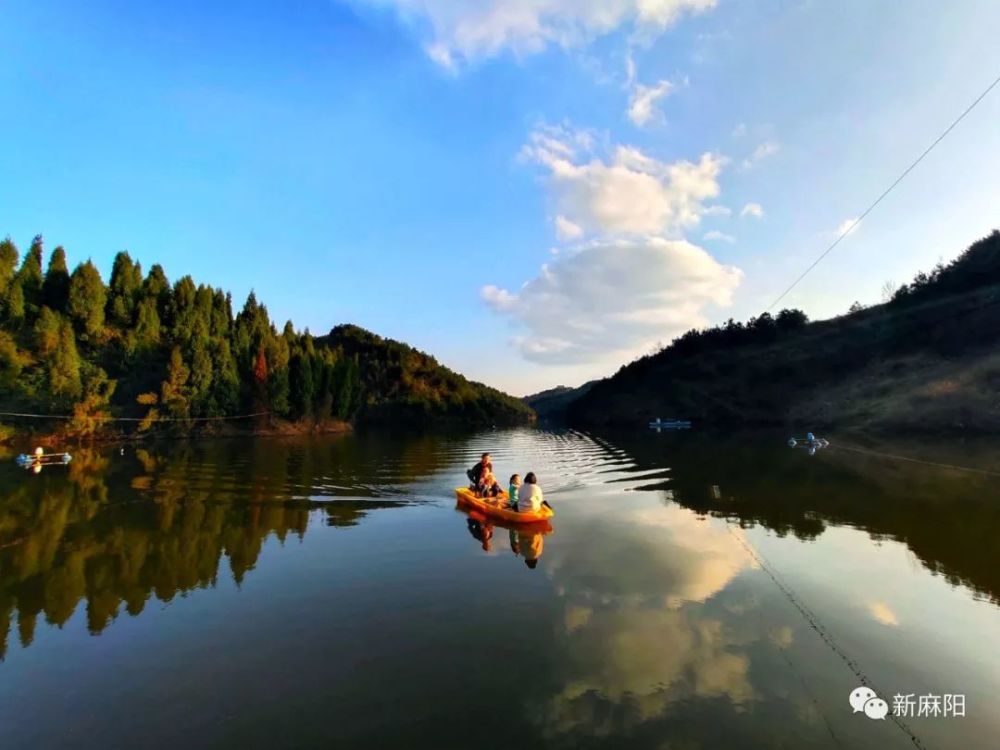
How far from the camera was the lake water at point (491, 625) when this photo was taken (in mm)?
6227

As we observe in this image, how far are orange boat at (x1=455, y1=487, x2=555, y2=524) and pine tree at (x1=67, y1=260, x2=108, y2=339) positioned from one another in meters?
50.9

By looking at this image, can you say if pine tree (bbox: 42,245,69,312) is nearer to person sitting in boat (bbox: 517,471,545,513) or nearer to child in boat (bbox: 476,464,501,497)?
child in boat (bbox: 476,464,501,497)

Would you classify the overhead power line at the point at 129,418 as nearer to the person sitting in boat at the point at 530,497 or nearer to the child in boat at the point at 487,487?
the child in boat at the point at 487,487

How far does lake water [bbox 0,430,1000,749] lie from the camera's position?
6.23 m

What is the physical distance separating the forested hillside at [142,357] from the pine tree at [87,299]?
0.32ft

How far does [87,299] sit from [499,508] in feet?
178

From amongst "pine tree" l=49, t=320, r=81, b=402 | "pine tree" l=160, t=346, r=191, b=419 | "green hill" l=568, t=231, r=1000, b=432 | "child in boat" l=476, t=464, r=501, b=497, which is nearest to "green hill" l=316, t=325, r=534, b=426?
"green hill" l=568, t=231, r=1000, b=432

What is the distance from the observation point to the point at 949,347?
76438mm

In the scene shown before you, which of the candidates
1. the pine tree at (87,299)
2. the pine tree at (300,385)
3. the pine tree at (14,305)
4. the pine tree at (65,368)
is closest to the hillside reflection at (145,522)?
the pine tree at (65,368)

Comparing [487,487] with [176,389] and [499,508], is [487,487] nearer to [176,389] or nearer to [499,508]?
[499,508]

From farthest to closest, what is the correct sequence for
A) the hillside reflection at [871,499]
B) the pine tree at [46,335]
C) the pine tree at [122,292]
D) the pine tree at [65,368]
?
the pine tree at [122,292] < the pine tree at [46,335] < the pine tree at [65,368] < the hillside reflection at [871,499]

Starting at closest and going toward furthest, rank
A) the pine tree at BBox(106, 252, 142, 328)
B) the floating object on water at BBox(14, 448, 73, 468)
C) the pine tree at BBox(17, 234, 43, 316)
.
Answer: the floating object on water at BBox(14, 448, 73, 468) → the pine tree at BBox(17, 234, 43, 316) → the pine tree at BBox(106, 252, 142, 328)

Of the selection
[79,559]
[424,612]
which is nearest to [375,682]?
[424,612]

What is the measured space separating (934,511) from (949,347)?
77.3 metres
